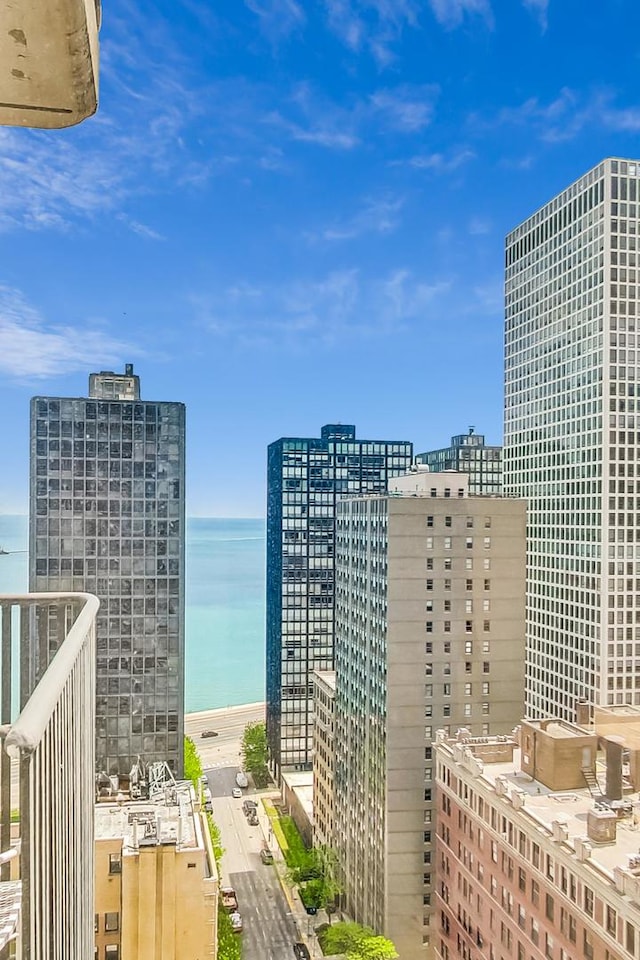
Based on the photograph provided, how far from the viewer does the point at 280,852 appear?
38125 millimetres

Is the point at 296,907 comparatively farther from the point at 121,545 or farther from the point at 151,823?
the point at 151,823

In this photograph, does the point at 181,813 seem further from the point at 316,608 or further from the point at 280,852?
the point at 316,608

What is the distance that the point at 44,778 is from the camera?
1.78 m

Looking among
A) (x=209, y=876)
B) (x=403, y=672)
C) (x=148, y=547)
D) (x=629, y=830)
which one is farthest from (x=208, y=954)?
(x=148, y=547)

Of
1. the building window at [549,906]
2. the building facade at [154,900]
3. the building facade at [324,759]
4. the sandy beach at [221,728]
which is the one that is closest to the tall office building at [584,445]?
the building facade at [324,759]

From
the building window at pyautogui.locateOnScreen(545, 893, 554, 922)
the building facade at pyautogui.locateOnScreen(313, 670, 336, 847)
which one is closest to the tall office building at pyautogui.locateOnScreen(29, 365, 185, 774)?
the building facade at pyautogui.locateOnScreen(313, 670, 336, 847)

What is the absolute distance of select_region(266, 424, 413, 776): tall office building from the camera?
4625cm

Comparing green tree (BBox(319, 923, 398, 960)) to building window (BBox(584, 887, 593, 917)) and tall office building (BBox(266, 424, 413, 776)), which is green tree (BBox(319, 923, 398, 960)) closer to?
building window (BBox(584, 887, 593, 917))

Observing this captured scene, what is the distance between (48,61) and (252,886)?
124 ft

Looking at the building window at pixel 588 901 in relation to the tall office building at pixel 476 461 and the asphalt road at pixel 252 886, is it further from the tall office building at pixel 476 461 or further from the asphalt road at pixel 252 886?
the tall office building at pixel 476 461

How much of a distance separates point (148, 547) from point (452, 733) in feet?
40.8

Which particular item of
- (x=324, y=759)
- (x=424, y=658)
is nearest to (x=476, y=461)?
(x=324, y=759)

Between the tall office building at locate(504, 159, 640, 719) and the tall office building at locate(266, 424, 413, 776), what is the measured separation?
10.8 m

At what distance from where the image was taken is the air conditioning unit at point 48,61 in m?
1.25
